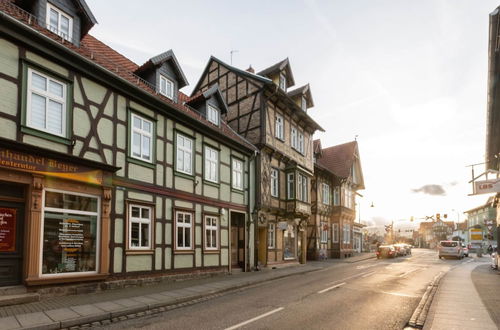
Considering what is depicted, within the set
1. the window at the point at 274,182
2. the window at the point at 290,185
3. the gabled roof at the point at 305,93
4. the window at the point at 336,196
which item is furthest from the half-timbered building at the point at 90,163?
the window at the point at 336,196

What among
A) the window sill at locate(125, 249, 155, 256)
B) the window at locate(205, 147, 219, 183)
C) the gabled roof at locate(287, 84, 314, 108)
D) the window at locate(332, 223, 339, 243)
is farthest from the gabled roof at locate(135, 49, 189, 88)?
the window at locate(332, 223, 339, 243)

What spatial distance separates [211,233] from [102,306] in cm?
892

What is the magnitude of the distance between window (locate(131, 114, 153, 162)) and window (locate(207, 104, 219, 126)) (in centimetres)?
527

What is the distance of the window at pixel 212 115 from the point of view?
794 inches

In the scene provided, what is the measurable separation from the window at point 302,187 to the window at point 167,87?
39.6ft

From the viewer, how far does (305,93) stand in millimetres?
29172

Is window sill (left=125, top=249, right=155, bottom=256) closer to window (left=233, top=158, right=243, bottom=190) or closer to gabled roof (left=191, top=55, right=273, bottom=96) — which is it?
window (left=233, top=158, right=243, bottom=190)

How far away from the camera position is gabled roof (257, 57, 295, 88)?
85.8ft

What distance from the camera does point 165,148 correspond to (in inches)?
623

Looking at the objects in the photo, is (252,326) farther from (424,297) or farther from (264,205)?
(264,205)

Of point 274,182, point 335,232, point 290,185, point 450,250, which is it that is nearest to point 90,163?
point 274,182

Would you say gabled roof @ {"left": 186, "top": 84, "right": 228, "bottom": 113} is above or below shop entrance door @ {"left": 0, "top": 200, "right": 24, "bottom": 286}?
above

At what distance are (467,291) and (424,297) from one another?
237cm

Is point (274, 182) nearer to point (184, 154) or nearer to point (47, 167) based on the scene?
point (184, 154)
